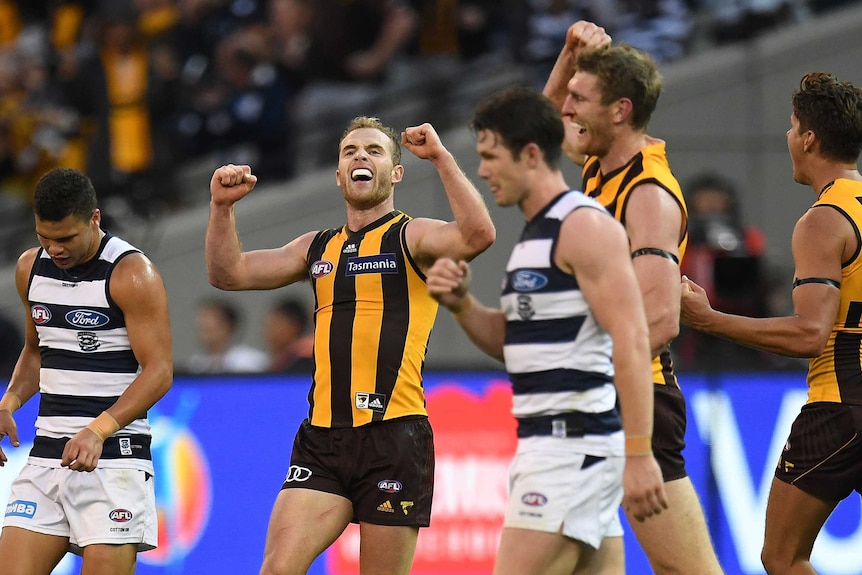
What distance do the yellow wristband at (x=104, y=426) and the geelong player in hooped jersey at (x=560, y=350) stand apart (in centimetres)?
194

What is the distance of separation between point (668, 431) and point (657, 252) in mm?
774

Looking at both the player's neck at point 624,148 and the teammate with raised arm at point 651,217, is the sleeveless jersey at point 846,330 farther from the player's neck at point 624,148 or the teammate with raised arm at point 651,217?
the player's neck at point 624,148

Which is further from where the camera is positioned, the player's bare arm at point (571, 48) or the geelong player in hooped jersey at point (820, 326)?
the player's bare arm at point (571, 48)

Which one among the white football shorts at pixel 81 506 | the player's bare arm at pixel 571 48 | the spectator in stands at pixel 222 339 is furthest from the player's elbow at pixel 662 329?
the spectator in stands at pixel 222 339

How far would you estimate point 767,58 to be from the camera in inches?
468

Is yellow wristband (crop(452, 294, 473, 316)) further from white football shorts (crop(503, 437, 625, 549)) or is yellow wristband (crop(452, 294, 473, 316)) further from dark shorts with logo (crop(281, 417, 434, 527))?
dark shorts with logo (crop(281, 417, 434, 527))

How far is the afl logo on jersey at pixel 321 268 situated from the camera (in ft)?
20.9

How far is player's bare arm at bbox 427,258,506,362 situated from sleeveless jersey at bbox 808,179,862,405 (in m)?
1.79

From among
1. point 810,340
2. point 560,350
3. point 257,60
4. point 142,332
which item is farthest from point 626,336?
point 257,60

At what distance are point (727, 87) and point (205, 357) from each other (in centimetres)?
518

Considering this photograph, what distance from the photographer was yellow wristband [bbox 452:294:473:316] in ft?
15.9

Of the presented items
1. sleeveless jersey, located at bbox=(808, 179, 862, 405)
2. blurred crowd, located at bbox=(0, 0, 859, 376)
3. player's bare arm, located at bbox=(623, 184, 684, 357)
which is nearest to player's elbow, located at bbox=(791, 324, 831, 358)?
sleeveless jersey, located at bbox=(808, 179, 862, 405)

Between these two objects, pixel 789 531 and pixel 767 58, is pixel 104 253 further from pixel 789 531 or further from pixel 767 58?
pixel 767 58

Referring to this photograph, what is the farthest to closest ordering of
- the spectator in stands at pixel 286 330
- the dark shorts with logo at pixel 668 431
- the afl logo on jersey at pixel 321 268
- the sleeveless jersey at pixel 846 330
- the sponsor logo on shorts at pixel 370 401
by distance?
1. the spectator in stands at pixel 286 330
2. the afl logo on jersey at pixel 321 268
3. the sponsor logo on shorts at pixel 370 401
4. the sleeveless jersey at pixel 846 330
5. the dark shorts with logo at pixel 668 431
